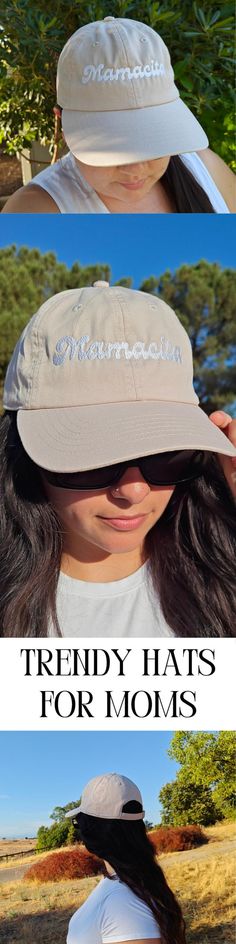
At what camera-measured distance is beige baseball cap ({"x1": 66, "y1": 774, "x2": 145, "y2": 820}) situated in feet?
5.65

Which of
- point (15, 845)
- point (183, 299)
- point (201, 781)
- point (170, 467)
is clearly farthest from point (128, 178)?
point (15, 845)

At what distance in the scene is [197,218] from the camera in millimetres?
1949

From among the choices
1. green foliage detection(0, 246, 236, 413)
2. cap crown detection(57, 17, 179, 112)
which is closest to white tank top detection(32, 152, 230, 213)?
cap crown detection(57, 17, 179, 112)

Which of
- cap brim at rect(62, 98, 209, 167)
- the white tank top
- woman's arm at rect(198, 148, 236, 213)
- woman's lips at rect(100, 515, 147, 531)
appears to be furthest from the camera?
woman's arm at rect(198, 148, 236, 213)

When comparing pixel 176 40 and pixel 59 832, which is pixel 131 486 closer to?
pixel 59 832

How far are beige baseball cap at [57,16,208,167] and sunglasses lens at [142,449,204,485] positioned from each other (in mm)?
665

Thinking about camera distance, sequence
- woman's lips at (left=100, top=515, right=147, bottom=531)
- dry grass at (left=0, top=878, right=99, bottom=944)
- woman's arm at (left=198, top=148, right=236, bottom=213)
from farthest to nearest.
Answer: woman's arm at (left=198, top=148, right=236, bottom=213) < dry grass at (left=0, top=878, right=99, bottom=944) < woman's lips at (left=100, top=515, right=147, bottom=531)

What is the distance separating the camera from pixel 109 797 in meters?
1.73

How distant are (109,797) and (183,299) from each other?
83 centimetres

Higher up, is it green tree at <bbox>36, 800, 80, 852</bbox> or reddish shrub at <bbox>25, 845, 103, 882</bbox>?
green tree at <bbox>36, 800, 80, 852</bbox>

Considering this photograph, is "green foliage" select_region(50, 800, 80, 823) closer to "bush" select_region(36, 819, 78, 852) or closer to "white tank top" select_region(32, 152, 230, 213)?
"bush" select_region(36, 819, 78, 852)

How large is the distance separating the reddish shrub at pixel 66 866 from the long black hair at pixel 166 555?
0.35m

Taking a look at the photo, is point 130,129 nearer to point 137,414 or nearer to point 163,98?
point 163,98

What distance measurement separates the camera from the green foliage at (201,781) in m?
1.75
